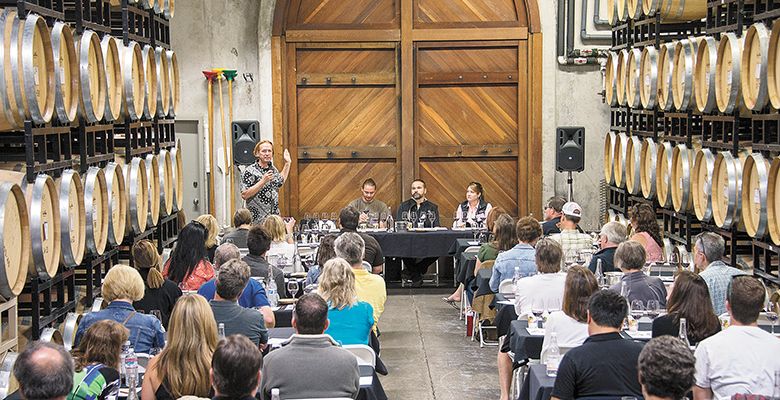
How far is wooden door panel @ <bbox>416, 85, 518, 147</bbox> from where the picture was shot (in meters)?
14.7

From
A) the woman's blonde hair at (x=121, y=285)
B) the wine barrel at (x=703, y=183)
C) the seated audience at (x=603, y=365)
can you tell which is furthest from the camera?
the wine barrel at (x=703, y=183)

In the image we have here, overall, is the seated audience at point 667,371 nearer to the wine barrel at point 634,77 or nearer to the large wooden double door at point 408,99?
the wine barrel at point 634,77

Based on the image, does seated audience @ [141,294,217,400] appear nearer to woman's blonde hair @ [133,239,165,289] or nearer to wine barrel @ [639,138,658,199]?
woman's blonde hair @ [133,239,165,289]

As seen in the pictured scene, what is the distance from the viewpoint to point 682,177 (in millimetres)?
10242

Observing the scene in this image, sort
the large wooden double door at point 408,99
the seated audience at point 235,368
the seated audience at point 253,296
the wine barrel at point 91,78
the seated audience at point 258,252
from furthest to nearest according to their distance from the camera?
the large wooden double door at point 408,99 < the seated audience at point 258,252 < the wine barrel at point 91,78 < the seated audience at point 253,296 < the seated audience at point 235,368

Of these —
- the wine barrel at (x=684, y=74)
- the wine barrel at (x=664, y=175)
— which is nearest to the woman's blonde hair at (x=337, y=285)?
the wine barrel at (x=684, y=74)

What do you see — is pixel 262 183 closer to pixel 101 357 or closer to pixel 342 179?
pixel 342 179

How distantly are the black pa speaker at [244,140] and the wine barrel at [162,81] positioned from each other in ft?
9.04

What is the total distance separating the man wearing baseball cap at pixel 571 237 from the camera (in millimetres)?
9898

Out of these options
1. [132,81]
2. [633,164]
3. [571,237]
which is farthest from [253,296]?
[633,164]

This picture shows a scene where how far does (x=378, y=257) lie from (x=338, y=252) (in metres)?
2.08

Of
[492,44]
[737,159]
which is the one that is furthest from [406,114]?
[737,159]

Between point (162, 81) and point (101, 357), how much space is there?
18.8 feet

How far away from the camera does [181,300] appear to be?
5336mm
